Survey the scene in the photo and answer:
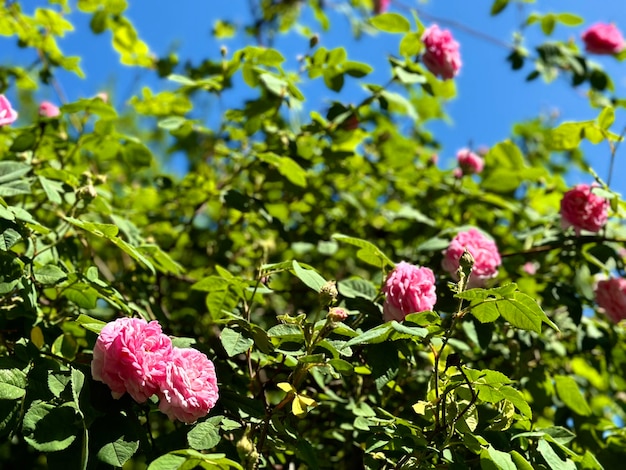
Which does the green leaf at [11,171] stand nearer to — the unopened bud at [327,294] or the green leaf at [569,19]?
the unopened bud at [327,294]

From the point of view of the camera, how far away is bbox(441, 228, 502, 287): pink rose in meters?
1.75

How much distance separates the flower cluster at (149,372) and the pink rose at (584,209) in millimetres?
1274

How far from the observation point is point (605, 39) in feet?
9.65

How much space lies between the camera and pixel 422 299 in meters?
1.44

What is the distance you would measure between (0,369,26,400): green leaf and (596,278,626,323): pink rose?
1.71m

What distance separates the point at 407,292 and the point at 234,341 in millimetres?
397

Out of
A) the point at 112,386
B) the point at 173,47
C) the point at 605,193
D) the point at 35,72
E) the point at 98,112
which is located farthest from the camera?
the point at 173,47

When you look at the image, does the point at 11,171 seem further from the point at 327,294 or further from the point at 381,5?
the point at 381,5

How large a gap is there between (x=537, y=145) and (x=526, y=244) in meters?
1.78

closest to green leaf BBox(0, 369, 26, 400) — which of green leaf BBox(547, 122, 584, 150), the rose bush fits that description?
the rose bush

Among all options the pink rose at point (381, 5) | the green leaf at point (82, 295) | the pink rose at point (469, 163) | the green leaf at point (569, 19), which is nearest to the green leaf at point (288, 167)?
the green leaf at point (82, 295)

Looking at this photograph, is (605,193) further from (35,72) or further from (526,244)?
(35,72)

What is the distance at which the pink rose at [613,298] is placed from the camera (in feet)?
6.75

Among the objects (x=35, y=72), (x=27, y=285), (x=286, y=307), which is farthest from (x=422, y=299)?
(x=35, y=72)
